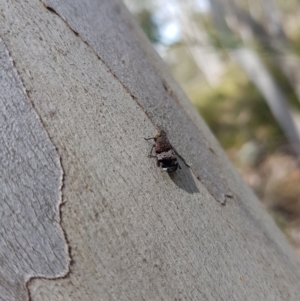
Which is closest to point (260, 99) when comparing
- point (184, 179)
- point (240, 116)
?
point (240, 116)

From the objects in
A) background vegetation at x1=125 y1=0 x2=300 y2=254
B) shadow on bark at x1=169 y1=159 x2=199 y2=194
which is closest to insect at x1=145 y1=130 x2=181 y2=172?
shadow on bark at x1=169 y1=159 x2=199 y2=194

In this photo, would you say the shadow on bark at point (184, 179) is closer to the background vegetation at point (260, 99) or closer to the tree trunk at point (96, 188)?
the tree trunk at point (96, 188)

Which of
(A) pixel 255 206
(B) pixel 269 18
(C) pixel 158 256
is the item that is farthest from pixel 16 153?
(B) pixel 269 18

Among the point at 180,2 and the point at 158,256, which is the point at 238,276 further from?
the point at 180,2

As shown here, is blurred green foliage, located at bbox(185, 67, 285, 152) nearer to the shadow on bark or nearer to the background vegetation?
the background vegetation

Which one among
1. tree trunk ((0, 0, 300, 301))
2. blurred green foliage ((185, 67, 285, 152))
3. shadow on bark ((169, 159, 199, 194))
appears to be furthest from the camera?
blurred green foliage ((185, 67, 285, 152))

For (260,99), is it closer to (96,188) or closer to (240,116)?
(240,116)
